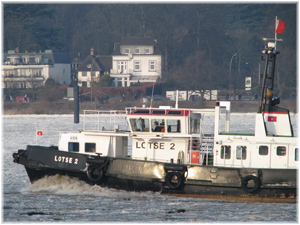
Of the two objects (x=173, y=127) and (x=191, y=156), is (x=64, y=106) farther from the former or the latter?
(x=191, y=156)

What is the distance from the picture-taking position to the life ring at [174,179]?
21.5 metres

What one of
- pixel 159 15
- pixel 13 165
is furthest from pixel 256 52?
pixel 13 165

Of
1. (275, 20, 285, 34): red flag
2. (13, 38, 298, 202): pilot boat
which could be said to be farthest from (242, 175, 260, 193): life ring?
(275, 20, 285, 34): red flag

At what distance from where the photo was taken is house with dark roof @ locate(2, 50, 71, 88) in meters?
98.9

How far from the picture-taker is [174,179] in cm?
2169

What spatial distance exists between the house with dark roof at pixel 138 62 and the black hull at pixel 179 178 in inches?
3134

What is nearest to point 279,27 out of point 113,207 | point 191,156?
point 191,156

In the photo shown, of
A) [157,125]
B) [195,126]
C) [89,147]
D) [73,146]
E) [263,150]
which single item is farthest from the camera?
[73,146]

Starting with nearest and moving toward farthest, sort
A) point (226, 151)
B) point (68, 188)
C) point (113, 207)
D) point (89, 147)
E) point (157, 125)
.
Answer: point (113, 207) < point (226, 151) < point (157, 125) < point (68, 188) < point (89, 147)

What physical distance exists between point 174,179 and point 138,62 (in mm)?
83565

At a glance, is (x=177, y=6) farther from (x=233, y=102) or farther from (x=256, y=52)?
(x=233, y=102)

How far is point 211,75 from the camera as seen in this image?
308 feet

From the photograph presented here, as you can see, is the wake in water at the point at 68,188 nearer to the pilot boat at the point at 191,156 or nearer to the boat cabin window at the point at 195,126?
the pilot boat at the point at 191,156

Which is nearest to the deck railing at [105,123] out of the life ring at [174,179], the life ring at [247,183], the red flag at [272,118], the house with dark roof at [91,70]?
the life ring at [174,179]
